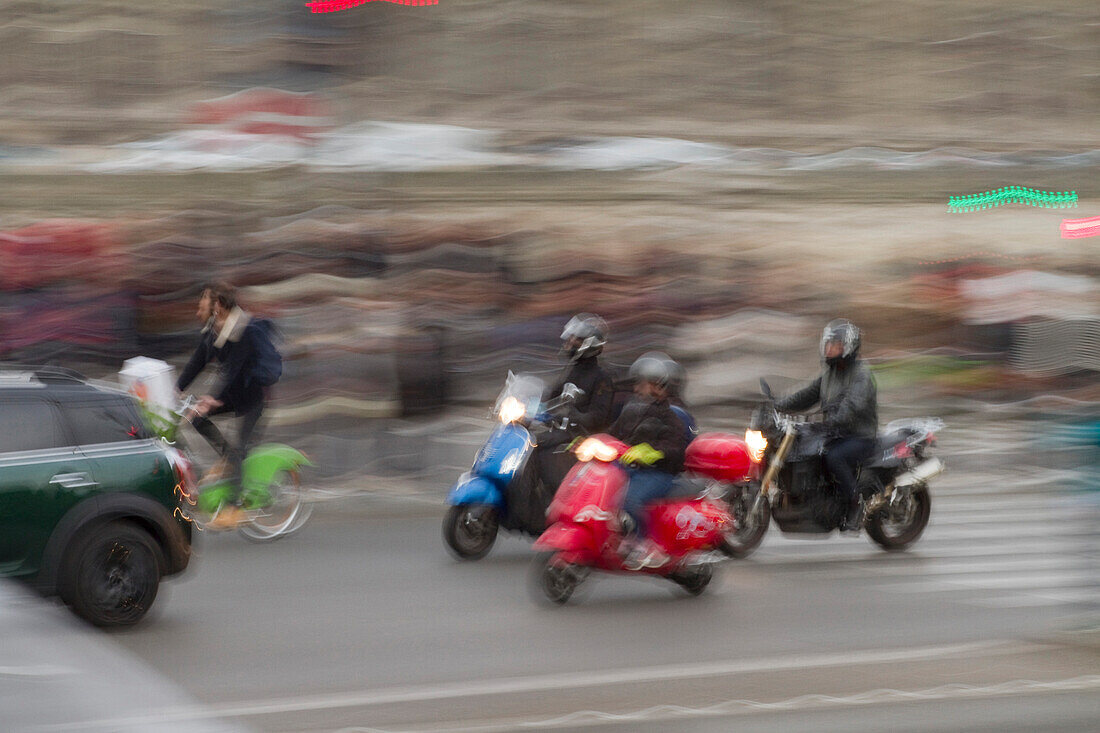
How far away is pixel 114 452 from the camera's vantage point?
8.13m

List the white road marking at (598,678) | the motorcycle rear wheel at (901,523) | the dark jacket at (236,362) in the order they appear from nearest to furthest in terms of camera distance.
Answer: the white road marking at (598,678) < the motorcycle rear wheel at (901,523) < the dark jacket at (236,362)

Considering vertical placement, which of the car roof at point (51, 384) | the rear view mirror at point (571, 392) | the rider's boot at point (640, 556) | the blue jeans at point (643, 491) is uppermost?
the car roof at point (51, 384)

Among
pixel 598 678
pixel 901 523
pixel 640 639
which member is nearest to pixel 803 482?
pixel 901 523

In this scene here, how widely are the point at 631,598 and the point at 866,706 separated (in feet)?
9.82

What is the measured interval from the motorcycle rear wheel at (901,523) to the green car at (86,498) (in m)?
4.87

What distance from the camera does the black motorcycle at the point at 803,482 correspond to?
1050 cm

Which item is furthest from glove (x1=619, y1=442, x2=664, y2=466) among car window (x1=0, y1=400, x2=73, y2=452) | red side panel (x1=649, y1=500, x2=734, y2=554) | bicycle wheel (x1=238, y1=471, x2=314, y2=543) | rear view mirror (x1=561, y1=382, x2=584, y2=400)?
bicycle wheel (x1=238, y1=471, x2=314, y2=543)

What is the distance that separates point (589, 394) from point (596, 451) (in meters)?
1.69

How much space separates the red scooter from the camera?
8.68 meters

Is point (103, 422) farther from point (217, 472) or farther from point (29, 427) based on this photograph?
point (217, 472)

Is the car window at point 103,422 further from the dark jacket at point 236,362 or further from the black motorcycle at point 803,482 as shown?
the black motorcycle at point 803,482

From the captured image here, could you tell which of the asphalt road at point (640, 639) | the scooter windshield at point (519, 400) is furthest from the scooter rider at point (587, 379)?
the asphalt road at point (640, 639)

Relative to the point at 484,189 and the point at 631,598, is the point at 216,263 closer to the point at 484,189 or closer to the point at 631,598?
the point at 484,189

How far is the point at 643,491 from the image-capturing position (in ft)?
29.5
